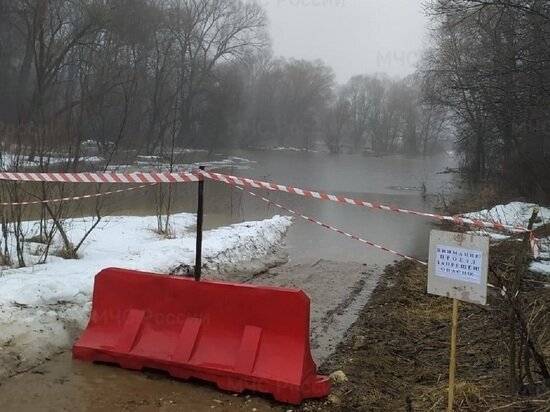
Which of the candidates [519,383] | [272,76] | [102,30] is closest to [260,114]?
[272,76]

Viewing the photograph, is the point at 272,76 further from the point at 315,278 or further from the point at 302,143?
the point at 315,278

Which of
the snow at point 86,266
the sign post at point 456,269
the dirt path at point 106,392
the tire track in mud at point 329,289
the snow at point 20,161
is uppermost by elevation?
the snow at point 20,161

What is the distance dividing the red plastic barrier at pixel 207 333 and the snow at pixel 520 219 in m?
6.28

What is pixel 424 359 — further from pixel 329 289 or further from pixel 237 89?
pixel 237 89

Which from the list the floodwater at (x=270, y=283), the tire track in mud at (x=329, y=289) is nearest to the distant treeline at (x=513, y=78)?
the floodwater at (x=270, y=283)

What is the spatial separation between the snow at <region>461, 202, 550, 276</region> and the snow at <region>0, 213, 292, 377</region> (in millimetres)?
5028

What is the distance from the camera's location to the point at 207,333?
17.1 ft

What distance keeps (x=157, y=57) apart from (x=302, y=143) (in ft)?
200

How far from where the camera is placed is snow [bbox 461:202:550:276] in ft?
34.0

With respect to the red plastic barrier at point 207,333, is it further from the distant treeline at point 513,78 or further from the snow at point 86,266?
the distant treeline at point 513,78

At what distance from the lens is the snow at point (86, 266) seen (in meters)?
5.59

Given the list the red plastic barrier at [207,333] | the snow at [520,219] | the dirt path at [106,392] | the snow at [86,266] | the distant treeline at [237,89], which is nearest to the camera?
the dirt path at [106,392]

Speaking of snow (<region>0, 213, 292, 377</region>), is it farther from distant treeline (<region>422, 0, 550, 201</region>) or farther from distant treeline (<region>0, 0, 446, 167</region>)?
distant treeline (<region>422, 0, 550, 201</region>)

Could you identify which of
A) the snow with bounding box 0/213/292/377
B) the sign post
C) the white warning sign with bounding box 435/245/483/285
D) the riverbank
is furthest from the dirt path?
the white warning sign with bounding box 435/245/483/285
